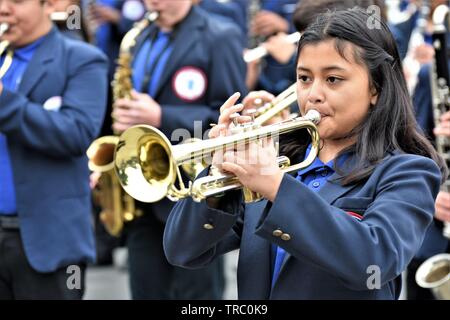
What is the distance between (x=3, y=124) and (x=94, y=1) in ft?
12.7

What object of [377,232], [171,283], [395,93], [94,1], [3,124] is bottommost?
[171,283]

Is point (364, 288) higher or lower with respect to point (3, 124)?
higher

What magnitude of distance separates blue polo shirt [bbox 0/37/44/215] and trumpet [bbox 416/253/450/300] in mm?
2018

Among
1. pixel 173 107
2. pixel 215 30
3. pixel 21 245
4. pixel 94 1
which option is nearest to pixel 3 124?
pixel 21 245

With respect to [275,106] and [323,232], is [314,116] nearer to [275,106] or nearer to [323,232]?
[323,232]

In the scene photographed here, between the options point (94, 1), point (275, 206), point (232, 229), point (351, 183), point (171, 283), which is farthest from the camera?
point (94, 1)

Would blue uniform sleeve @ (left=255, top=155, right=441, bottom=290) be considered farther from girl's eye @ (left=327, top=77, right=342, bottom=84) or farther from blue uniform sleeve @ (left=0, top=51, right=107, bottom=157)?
blue uniform sleeve @ (left=0, top=51, right=107, bottom=157)

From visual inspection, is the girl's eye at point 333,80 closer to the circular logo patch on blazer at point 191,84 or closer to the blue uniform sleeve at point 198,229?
the blue uniform sleeve at point 198,229

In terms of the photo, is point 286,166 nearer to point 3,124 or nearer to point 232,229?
point 232,229

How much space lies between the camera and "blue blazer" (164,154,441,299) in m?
2.46

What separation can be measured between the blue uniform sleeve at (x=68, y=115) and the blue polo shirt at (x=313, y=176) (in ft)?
5.96

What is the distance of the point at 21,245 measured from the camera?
14.3 feet

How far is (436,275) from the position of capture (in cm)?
460
